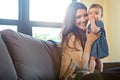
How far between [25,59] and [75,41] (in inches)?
15.3

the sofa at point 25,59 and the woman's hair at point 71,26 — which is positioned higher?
the woman's hair at point 71,26

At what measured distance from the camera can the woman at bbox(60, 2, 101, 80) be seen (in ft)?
5.07

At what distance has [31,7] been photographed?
8.26ft

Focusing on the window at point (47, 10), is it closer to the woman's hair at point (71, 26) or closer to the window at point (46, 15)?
the window at point (46, 15)

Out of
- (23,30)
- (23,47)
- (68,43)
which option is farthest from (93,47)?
(23,30)

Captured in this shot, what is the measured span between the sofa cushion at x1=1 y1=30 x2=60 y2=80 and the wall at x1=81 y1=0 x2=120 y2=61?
50.6 inches

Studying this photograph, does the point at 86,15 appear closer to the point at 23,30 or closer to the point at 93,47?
the point at 93,47

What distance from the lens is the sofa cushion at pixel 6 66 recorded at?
50.0 inches

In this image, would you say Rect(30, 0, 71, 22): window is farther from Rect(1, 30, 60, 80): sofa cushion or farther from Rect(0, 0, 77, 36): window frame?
Rect(1, 30, 60, 80): sofa cushion

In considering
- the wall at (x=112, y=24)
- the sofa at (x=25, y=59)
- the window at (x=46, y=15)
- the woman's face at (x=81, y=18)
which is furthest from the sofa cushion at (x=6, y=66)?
the wall at (x=112, y=24)

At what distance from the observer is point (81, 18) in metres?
1.60

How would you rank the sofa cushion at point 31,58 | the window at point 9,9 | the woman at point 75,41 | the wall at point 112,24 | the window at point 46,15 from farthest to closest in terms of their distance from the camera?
the wall at point 112,24 < the window at point 46,15 < the window at point 9,9 < the woman at point 75,41 < the sofa cushion at point 31,58

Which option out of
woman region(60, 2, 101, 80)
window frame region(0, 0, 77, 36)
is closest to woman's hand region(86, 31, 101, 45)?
woman region(60, 2, 101, 80)

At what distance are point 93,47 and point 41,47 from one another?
391mm
